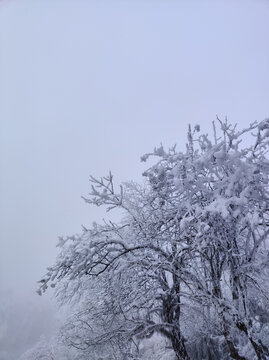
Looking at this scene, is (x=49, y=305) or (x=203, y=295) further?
(x=49, y=305)

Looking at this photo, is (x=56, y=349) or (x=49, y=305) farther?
(x=49, y=305)

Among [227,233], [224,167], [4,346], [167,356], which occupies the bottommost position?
[167,356]

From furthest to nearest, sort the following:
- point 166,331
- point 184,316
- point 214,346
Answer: point 214,346 < point 184,316 < point 166,331

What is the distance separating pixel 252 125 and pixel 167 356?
14592 mm

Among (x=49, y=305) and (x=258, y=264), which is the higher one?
(x=49, y=305)

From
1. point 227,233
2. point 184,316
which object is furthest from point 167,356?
point 227,233

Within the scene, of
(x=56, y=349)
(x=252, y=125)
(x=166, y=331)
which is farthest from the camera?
(x=56, y=349)

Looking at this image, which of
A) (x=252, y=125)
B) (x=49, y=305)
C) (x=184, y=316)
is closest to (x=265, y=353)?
(x=252, y=125)

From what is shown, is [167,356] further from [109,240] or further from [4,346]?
[4,346]

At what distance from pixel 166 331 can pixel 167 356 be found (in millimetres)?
8890

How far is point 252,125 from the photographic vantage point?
4.57 m

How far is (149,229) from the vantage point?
5855 millimetres

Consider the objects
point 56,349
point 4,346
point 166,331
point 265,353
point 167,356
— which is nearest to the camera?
point 265,353

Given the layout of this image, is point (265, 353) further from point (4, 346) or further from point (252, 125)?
point (4, 346)
